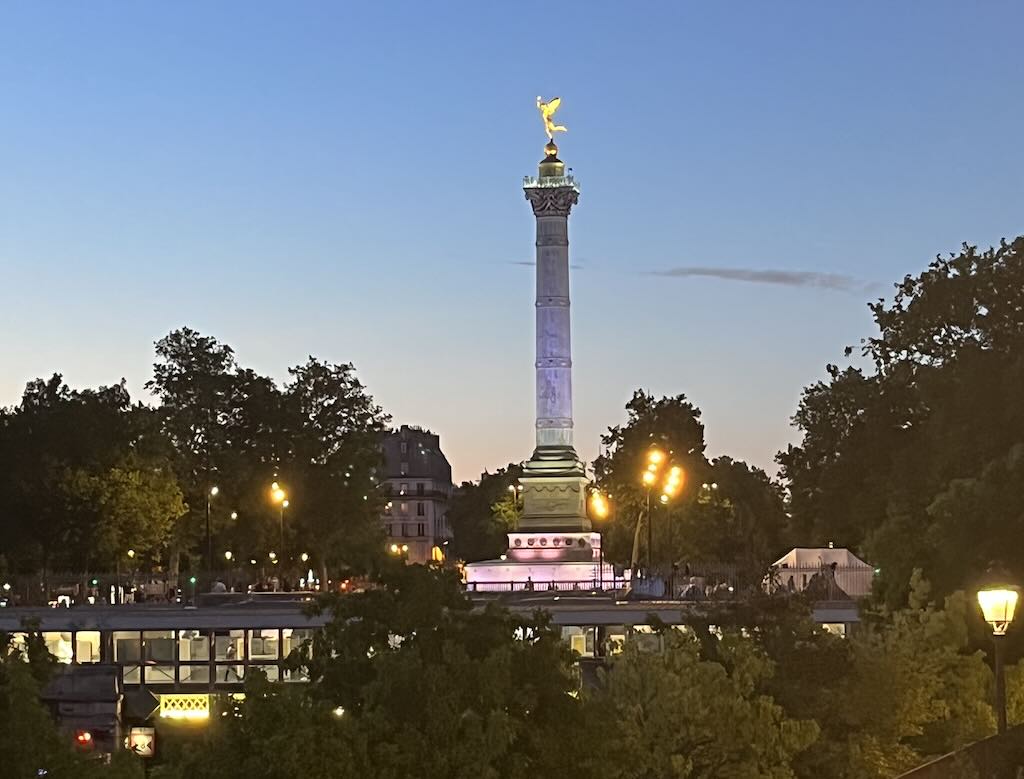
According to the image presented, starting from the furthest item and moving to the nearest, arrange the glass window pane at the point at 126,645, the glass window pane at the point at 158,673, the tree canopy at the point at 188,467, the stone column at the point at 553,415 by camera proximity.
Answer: the stone column at the point at 553,415
the tree canopy at the point at 188,467
the glass window pane at the point at 126,645
the glass window pane at the point at 158,673

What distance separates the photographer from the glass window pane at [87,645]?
48.6 metres

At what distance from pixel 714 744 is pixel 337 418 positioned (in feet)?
231

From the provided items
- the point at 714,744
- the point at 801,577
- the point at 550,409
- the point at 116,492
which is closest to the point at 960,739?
the point at 714,744

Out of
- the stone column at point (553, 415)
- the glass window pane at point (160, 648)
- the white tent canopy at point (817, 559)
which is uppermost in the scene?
the stone column at point (553, 415)

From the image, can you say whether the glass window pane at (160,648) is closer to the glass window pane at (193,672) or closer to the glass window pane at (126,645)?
the glass window pane at (126,645)

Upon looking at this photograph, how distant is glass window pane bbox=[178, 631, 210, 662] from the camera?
4819 cm

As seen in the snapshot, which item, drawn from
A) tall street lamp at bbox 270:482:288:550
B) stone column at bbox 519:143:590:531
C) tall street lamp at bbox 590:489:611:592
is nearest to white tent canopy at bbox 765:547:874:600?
tall street lamp at bbox 270:482:288:550

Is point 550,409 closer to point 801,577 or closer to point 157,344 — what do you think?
point 157,344

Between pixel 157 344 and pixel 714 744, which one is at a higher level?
pixel 157 344

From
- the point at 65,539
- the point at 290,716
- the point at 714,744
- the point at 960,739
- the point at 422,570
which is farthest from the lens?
the point at 65,539

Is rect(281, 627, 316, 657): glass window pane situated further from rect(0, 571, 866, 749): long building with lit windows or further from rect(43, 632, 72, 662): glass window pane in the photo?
rect(43, 632, 72, 662): glass window pane

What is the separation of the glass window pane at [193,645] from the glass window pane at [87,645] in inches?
90.2

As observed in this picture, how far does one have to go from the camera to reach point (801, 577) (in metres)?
53.5

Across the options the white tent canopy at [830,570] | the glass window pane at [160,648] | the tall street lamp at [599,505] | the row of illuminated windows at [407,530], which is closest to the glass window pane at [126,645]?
the glass window pane at [160,648]
